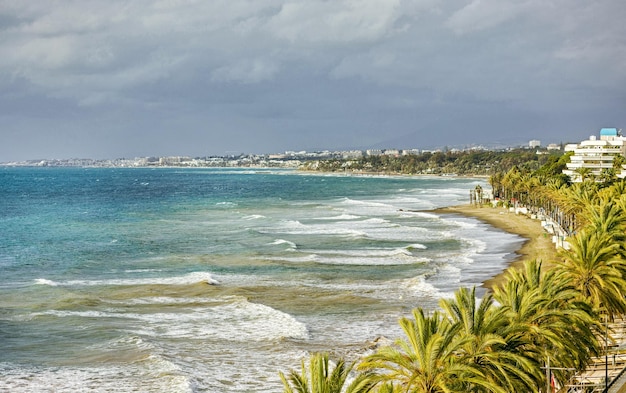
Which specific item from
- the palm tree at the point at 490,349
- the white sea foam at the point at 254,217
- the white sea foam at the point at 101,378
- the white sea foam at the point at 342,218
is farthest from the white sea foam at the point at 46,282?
the white sea foam at the point at 342,218

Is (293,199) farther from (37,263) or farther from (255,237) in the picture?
(37,263)

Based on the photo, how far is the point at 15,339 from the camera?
36594mm

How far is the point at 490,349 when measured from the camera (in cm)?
2083

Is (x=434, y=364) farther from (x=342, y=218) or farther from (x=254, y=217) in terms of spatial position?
(x=254, y=217)

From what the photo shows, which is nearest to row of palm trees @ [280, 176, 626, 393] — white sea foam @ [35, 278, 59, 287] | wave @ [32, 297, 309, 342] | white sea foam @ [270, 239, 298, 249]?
wave @ [32, 297, 309, 342]

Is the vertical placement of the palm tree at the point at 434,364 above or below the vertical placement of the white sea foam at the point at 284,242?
above

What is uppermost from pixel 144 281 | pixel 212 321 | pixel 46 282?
pixel 46 282

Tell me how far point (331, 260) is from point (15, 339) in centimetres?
2992

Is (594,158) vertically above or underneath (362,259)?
above

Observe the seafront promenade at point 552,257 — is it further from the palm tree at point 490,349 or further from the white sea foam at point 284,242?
the white sea foam at point 284,242

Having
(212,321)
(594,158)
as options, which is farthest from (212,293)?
(594,158)

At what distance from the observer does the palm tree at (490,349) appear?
20.0 metres

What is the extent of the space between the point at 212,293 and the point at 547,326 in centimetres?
2837

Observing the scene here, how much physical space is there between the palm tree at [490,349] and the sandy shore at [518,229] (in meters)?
17.6
